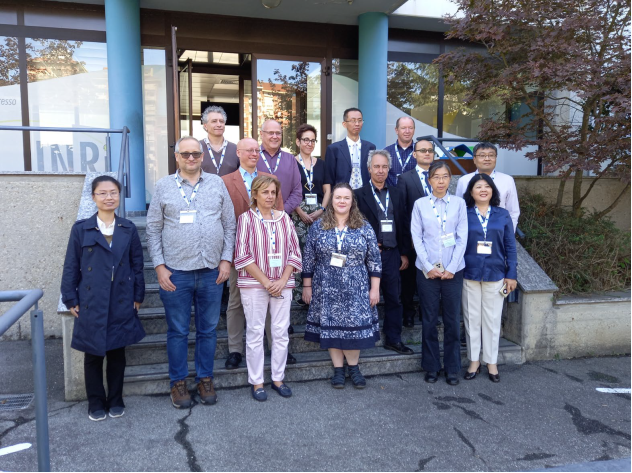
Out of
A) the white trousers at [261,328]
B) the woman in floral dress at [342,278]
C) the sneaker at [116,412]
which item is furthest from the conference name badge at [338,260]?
the sneaker at [116,412]

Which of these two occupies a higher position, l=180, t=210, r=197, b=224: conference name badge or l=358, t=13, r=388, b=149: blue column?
l=358, t=13, r=388, b=149: blue column

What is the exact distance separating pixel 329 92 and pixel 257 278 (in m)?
5.62

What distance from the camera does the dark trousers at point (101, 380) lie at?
358 cm

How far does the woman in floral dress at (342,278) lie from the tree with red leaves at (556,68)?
2764mm

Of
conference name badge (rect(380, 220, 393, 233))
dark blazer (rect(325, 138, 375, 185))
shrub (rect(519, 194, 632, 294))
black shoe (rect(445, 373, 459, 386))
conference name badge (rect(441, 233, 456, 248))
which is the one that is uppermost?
dark blazer (rect(325, 138, 375, 185))

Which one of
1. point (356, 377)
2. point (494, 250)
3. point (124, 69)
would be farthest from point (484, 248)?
point (124, 69)

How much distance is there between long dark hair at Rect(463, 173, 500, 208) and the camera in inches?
172

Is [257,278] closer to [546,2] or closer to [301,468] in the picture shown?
[301,468]

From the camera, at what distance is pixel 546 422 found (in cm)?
362

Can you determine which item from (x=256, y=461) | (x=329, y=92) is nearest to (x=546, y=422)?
(x=256, y=461)

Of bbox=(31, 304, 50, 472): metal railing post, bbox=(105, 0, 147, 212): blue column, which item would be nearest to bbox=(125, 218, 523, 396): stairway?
bbox=(31, 304, 50, 472): metal railing post

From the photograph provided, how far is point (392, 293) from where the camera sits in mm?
4527

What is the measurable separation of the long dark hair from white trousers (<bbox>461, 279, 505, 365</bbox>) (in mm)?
723

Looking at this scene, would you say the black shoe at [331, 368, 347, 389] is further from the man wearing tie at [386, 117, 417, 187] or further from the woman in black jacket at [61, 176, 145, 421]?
the man wearing tie at [386, 117, 417, 187]
